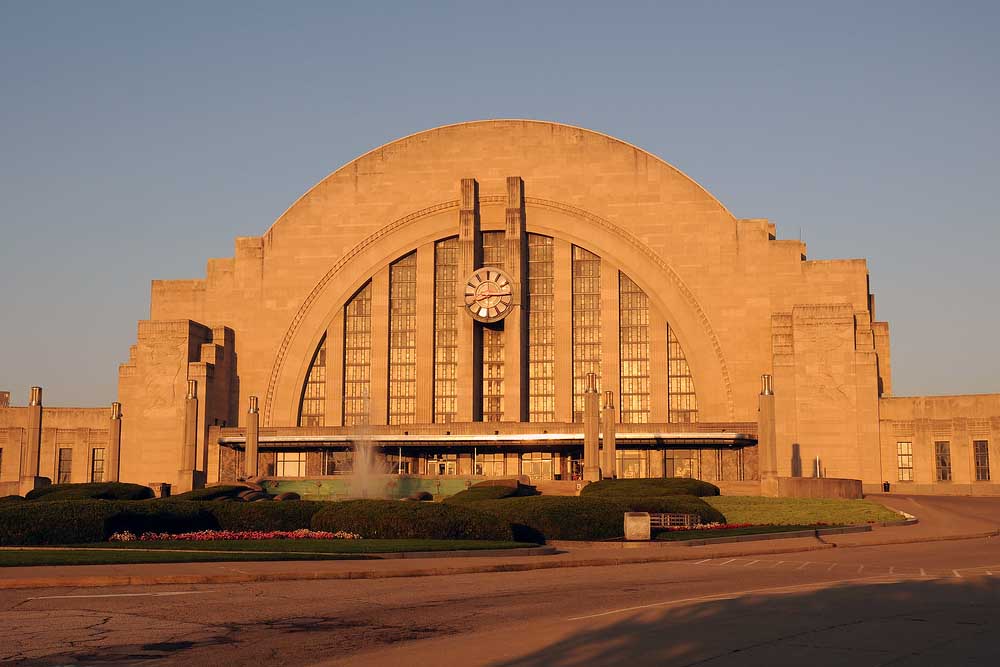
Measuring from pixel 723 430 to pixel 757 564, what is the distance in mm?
44359

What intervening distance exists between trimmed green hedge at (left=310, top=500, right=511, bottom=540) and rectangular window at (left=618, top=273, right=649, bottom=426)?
44.5 metres

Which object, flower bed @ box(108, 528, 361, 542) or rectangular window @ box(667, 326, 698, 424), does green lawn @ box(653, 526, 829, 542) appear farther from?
rectangular window @ box(667, 326, 698, 424)

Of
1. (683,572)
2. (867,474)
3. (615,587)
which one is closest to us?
(615,587)

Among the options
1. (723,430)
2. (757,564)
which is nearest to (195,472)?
(723,430)

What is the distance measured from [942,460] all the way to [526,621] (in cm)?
5607

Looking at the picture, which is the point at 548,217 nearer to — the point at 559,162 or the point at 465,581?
the point at 559,162

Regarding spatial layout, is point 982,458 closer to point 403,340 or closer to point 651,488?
point 651,488

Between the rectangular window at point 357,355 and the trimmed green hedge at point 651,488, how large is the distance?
27514 mm

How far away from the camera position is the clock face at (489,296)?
71.6 m

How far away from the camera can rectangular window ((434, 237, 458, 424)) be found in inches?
2881

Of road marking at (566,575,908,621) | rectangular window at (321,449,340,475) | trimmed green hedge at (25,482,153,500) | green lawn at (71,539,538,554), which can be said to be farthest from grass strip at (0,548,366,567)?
rectangular window at (321,449,340,475)

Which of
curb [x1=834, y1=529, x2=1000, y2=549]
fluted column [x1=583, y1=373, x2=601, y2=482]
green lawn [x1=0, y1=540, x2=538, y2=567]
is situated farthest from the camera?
fluted column [x1=583, y1=373, x2=601, y2=482]

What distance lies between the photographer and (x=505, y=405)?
71375mm

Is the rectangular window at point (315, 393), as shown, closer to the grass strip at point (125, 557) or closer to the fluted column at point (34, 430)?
the fluted column at point (34, 430)
